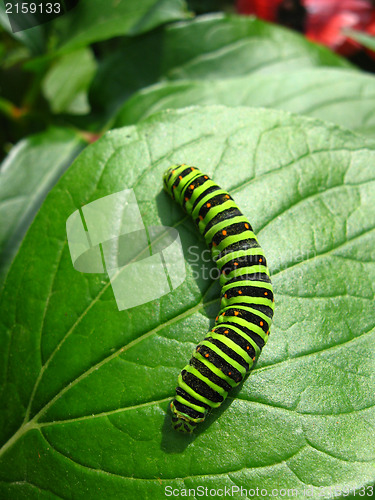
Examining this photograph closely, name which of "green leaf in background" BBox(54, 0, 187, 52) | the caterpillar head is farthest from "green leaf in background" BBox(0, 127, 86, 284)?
the caterpillar head

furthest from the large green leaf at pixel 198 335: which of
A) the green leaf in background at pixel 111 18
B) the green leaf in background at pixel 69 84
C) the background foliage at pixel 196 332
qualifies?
the green leaf in background at pixel 69 84

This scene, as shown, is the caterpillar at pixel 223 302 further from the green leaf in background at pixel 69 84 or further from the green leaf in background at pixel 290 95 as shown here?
the green leaf in background at pixel 69 84

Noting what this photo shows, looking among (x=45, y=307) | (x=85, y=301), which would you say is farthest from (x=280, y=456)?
(x=45, y=307)

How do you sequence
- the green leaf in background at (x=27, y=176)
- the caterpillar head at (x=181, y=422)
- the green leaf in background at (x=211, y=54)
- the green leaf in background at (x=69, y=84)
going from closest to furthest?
the caterpillar head at (x=181, y=422), the green leaf in background at (x=27, y=176), the green leaf in background at (x=211, y=54), the green leaf in background at (x=69, y=84)

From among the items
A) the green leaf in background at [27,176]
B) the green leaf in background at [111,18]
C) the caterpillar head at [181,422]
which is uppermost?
the green leaf in background at [111,18]

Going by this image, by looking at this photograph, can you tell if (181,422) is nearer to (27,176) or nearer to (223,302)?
(223,302)

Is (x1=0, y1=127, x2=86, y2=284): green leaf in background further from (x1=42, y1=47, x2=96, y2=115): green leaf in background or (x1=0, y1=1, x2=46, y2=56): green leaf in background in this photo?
(x1=42, y1=47, x2=96, y2=115): green leaf in background

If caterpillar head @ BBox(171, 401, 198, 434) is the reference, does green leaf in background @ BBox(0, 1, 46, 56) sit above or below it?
above
